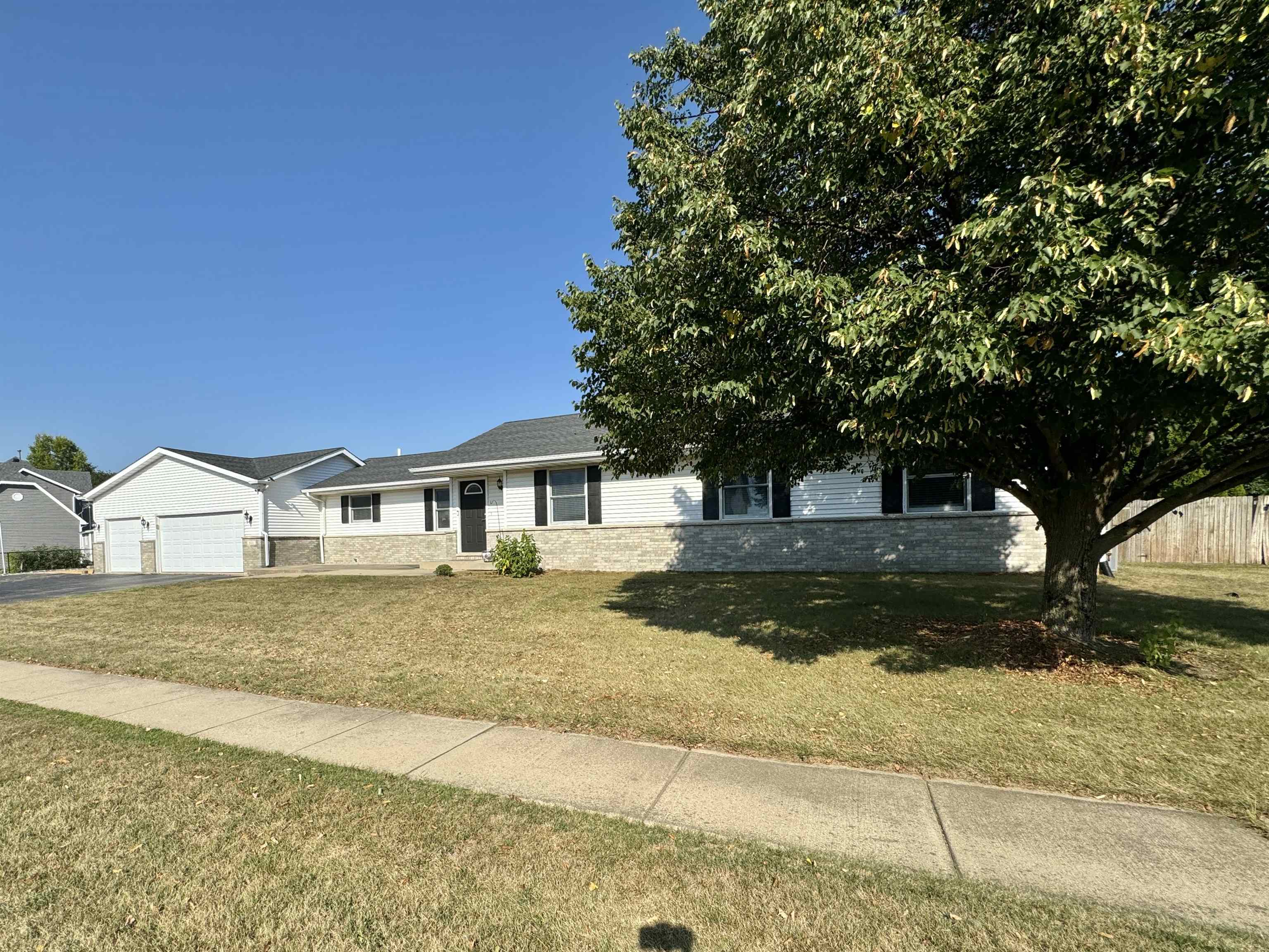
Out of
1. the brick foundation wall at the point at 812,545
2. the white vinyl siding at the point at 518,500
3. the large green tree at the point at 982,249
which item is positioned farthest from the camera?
the white vinyl siding at the point at 518,500

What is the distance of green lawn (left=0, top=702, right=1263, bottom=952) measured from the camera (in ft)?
8.82

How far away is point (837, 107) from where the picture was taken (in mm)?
4891

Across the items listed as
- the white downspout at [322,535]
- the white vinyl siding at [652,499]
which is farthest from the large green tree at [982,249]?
the white downspout at [322,535]

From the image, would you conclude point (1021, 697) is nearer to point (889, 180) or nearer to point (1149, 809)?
point (1149, 809)

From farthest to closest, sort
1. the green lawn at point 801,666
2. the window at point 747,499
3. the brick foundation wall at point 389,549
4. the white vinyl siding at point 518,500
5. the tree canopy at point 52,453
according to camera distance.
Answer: the tree canopy at point 52,453, the brick foundation wall at point 389,549, the white vinyl siding at point 518,500, the window at point 747,499, the green lawn at point 801,666

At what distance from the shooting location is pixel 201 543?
78.2 feet

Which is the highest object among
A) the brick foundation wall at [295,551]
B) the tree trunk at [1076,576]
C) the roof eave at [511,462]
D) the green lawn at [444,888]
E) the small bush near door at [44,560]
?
the roof eave at [511,462]

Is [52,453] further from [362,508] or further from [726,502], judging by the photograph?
[726,502]

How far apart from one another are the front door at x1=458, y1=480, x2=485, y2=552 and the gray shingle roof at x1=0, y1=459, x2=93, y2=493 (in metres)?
30.3

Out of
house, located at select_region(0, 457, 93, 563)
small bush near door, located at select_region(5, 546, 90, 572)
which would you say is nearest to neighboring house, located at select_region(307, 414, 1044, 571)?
small bush near door, located at select_region(5, 546, 90, 572)

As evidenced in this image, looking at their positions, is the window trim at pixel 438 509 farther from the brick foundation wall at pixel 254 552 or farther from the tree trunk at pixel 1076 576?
the tree trunk at pixel 1076 576

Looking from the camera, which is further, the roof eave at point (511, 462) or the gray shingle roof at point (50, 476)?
the gray shingle roof at point (50, 476)

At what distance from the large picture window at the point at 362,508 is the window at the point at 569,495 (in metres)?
8.75

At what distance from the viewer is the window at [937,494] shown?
1392 centimetres
